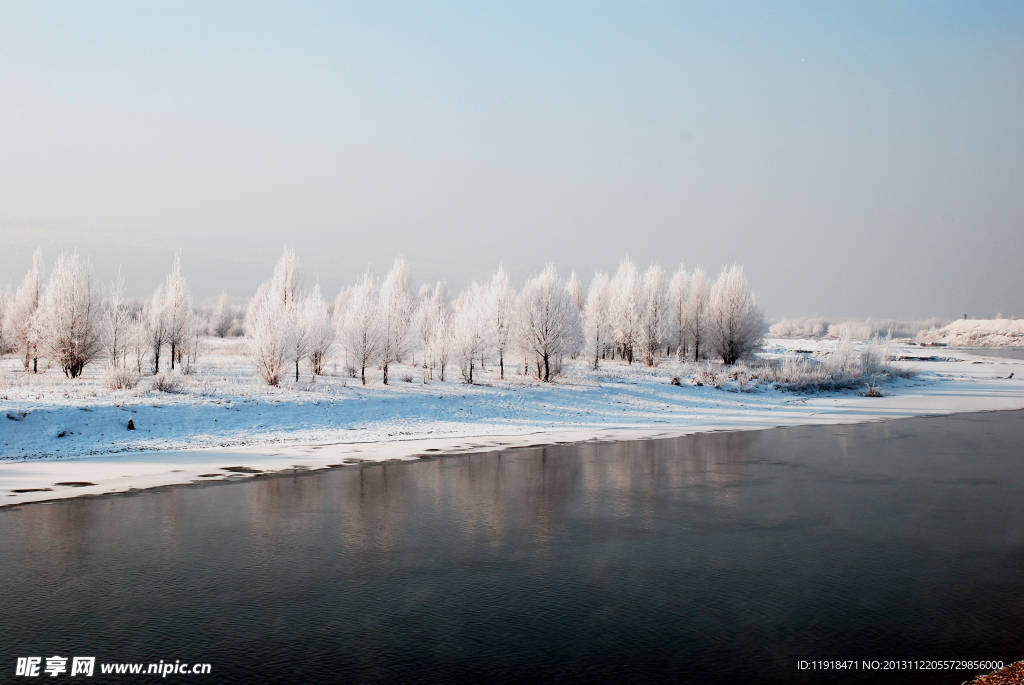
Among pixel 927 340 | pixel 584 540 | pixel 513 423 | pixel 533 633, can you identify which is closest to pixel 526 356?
pixel 513 423

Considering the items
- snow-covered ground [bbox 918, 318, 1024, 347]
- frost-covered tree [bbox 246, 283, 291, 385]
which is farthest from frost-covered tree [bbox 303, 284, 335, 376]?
snow-covered ground [bbox 918, 318, 1024, 347]

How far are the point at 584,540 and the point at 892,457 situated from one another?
34.6 feet

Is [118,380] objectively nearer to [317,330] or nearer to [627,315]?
[317,330]

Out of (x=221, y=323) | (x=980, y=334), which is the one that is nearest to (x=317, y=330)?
(x=221, y=323)

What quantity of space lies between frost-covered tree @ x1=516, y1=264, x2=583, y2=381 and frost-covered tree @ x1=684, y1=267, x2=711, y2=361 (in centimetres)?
1931

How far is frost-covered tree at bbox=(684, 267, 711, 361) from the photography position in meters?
51.2

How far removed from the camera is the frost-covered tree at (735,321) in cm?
4797

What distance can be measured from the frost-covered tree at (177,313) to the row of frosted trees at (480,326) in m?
2.76

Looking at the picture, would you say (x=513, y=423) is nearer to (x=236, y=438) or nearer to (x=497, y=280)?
(x=236, y=438)

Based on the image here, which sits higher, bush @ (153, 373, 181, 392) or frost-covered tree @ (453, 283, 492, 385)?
frost-covered tree @ (453, 283, 492, 385)

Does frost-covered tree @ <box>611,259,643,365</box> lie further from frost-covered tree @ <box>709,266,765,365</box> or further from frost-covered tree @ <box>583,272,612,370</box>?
frost-covered tree @ <box>709,266,765,365</box>

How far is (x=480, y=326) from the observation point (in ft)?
104

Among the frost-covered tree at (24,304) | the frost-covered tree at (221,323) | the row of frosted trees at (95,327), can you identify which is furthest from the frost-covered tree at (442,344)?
the frost-covered tree at (221,323)

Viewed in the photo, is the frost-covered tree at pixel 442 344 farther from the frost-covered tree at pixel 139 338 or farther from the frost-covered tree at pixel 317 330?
the frost-covered tree at pixel 139 338
